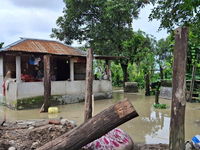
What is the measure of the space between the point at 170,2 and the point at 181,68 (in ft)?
11.0

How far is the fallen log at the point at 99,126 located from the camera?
8.24 feet

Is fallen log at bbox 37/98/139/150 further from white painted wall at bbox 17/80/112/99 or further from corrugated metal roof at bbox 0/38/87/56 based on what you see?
corrugated metal roof at bbox 0/38/87/56

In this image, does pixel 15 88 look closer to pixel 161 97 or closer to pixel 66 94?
pixel 66 94

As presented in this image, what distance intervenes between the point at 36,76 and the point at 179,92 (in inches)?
421

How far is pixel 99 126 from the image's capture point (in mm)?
2607

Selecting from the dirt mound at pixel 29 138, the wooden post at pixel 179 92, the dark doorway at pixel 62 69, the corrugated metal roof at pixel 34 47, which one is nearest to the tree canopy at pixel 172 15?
the wooden post at pixel 179 92

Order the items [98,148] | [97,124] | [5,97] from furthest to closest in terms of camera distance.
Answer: [5,97], [98,148], [97,124]

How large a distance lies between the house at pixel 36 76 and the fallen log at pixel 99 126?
767 cm

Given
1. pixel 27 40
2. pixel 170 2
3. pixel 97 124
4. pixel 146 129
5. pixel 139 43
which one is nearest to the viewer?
pixel 97 124

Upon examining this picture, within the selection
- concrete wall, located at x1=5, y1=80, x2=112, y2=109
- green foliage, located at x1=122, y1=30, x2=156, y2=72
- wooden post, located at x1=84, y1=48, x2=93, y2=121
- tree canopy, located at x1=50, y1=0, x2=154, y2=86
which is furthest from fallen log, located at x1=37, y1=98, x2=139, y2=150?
green foliage, located at x1=122, y1=30, x2=156, y2=72

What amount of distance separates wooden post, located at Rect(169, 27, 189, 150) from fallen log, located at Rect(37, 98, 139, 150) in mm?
1000

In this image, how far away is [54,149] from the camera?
2729 millimetres

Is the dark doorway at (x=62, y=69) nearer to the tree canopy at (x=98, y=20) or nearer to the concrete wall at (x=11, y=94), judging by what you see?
the tree canopy at (x=98, y=20)

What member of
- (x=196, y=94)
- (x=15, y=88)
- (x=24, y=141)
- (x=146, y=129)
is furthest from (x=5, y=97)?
(x=196, y=94)
